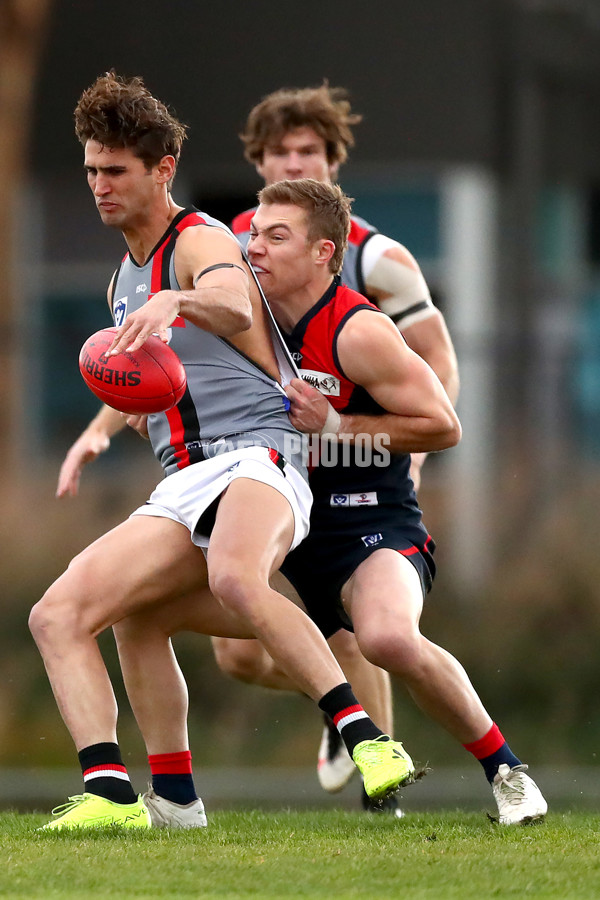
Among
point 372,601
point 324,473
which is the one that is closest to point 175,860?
point 372,601

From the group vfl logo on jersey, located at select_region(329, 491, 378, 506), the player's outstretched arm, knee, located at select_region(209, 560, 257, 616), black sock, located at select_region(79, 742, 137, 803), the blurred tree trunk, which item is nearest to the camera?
knee, located at select_region(209, 560, 257, 616)

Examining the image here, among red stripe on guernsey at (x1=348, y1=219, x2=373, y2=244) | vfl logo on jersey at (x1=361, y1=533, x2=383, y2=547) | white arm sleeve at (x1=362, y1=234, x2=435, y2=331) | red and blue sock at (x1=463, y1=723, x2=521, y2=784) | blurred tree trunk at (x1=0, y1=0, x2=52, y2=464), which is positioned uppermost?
blurred tree trunk at (x1=0, y1=0, x2=52, y2=464)

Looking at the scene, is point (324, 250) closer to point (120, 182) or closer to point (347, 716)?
point (120, 182)

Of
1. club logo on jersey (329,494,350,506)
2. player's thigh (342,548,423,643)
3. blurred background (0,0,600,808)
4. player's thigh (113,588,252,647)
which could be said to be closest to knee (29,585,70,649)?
player's thigh (113,588,252,647)

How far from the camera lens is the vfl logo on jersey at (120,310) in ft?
15.5

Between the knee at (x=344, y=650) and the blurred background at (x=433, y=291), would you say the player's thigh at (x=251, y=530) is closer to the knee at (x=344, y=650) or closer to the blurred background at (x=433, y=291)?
the knee at (x=344, y=650)

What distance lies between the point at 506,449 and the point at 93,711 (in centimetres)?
823

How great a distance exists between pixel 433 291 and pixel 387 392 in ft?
27.5

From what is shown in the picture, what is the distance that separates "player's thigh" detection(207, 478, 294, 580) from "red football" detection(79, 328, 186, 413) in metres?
0.34

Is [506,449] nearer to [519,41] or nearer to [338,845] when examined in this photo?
[519,41]

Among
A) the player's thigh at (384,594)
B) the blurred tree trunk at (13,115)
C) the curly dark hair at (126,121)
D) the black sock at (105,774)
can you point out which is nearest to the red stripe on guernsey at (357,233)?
the curly dark hair at (126,121)

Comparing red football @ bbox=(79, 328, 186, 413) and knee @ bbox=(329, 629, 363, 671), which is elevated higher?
red football @ bbox=(79, 328, 186, 413)

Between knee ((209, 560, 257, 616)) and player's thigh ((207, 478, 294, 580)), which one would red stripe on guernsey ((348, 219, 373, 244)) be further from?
knee ((209, 560, 257, 616))

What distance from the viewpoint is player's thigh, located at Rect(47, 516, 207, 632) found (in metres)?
4.37
